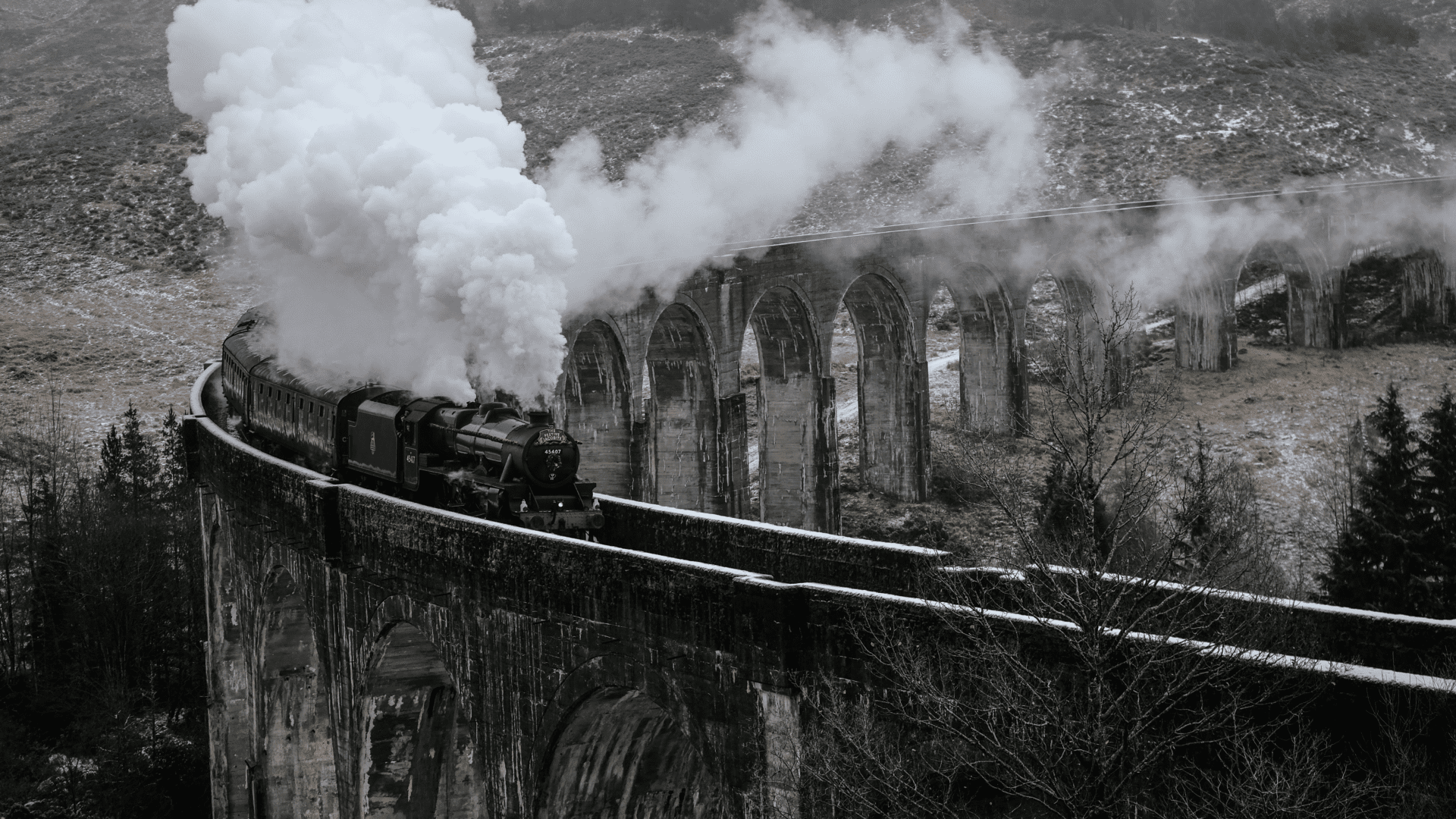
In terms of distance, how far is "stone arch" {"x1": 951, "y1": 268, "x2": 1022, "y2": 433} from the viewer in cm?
4219

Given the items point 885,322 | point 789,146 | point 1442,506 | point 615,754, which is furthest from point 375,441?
point 789,146

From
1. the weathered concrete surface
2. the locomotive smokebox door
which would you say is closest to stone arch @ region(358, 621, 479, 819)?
the weathered concrete surface

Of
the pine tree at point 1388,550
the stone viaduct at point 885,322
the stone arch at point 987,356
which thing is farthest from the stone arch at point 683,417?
the pine tree at point 1388,550

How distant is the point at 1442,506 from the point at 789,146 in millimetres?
28170

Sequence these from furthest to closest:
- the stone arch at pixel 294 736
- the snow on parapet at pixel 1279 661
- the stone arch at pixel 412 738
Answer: the stone arch at pixel 294 736
the stone arch at pixel 412 738
the snow on parapet at pixel 1279 661

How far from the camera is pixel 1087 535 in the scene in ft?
29.8

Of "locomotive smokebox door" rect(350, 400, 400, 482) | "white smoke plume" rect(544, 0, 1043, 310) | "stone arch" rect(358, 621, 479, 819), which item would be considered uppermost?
"white smoke plume" rect(544, 0, 1043, 310)

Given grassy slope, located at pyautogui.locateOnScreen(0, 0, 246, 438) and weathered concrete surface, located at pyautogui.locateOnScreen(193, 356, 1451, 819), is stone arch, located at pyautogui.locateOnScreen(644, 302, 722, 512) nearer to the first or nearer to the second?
weathered concrete surface, located at pyautogui.locateOnScreen(193, 356, 1451, 819)

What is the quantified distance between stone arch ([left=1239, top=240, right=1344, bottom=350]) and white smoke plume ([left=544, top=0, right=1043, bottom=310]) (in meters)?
18.3

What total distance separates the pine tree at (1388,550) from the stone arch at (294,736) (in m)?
20.0

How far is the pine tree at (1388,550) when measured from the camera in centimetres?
2417

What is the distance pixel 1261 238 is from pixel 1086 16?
41722 mm

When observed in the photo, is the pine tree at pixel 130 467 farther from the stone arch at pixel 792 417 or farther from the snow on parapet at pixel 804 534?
the snow on parapet at pixel 804 534

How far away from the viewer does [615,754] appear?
14102 millimetres
